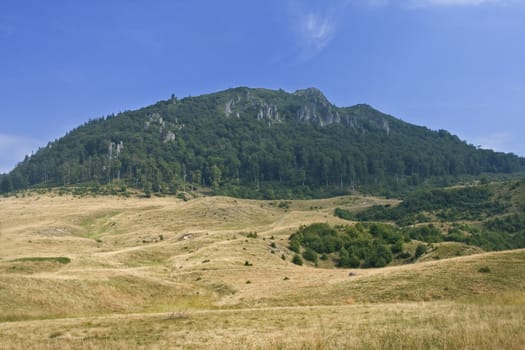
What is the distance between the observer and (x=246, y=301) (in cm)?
3509

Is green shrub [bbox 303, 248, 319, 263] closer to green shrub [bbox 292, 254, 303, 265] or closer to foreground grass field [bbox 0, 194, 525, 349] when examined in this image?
green shrub [bbox 292, 254, 303, 265]

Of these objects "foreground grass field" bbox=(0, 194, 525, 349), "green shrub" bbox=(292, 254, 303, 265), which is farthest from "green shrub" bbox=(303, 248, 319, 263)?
"foreground grass field" bbox=(0, 194, 525, 349)

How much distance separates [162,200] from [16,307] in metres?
137

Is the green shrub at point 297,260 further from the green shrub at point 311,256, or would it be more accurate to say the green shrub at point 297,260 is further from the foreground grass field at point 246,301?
the green shrub at point 311,256

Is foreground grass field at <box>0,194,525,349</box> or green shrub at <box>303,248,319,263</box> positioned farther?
green shrub at <box>303,248,319,263</box>

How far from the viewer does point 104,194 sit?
543ft

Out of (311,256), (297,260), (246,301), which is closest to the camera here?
(246,301)

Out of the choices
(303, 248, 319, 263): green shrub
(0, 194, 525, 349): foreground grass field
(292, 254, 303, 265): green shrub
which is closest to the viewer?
(0, 194, 525, 349): foreground grass field

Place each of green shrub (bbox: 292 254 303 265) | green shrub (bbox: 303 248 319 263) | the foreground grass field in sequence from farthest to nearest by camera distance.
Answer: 1. green shrub (bbox: 303 248 319 263)
2. green shrub (bbox: 292 254 303 265)
3. the foreground grass field

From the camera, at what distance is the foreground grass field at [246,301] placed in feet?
48.9

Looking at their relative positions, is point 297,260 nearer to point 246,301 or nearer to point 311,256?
point 311,256

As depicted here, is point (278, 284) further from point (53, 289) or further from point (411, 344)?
point (411, 344)

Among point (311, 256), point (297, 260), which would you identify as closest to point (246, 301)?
point (297, 260)

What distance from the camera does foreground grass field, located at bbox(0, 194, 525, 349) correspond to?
14.9m
